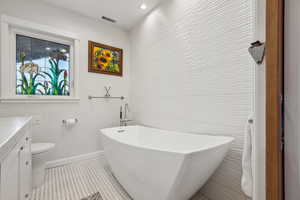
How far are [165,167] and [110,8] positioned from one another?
270 cm

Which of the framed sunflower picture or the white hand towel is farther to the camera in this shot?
the framed sunflower picture

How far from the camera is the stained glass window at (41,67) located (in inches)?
82.3

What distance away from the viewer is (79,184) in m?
1.69

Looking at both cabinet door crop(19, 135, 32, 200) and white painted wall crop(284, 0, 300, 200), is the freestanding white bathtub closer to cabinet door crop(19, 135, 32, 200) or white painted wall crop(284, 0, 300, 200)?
white painted wall crop(284, 0, 300, 200)

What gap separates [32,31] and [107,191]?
2.70 metres

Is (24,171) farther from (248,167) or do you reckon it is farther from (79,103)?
(248,167)

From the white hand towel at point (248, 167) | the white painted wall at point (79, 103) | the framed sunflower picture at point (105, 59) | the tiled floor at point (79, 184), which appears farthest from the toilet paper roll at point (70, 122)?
the white hand towel at point (248, 167)

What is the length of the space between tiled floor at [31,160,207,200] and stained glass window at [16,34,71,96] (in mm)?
1345

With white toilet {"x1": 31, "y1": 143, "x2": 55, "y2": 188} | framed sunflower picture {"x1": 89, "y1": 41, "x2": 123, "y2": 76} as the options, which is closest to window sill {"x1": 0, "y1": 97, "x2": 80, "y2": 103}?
framed sunflower picture {"x1": 89, "y1": 41, "x2": 123, "y2": 76}

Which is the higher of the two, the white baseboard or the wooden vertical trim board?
the wooden vertical trim board

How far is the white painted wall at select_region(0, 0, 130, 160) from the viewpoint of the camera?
81.4 inches

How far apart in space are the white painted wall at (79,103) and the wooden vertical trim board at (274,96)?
105 inches

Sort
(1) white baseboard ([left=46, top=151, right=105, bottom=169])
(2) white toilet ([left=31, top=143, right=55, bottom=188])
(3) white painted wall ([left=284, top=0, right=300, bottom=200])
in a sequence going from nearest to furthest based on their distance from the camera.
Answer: (3) white painted wall ([left=284, top=0, right=300, bottom=200])
(2) white toilet ([left=31, top=143, right=55, bottom=188])
(1) white baseboard ([left=46, top=151, right=105, bottom=169])

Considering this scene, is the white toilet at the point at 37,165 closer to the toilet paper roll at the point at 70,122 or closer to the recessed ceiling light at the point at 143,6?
the toilet paper roll at the point at 70,122
